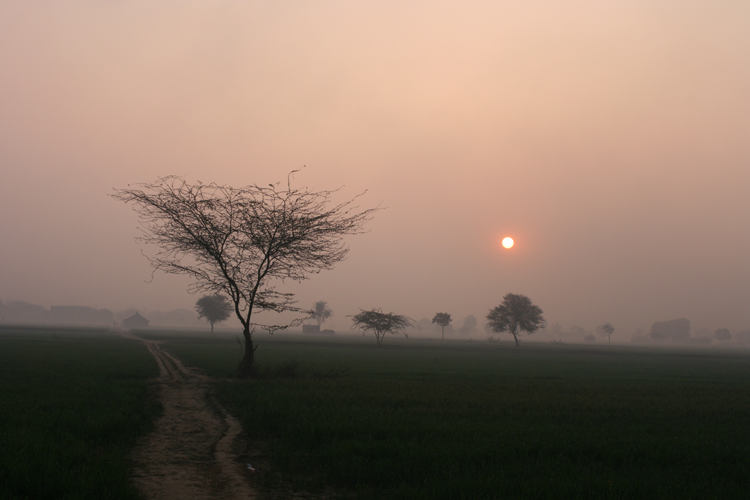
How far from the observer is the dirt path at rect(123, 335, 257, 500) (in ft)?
25.9

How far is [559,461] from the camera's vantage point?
32.1 feet

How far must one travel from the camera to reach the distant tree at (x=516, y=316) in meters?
114

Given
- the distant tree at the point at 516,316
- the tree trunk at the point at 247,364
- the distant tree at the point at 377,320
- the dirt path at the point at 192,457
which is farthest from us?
the distant tree at the point at 516,316

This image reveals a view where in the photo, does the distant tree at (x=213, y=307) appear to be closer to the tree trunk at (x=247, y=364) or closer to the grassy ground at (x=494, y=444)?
the tree trunk at (x=247, y=364)

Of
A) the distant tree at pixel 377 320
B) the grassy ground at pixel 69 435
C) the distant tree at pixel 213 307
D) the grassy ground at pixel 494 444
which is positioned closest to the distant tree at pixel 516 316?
the distant tree at pixel 377 320

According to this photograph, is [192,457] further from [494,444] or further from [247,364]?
[247,364]

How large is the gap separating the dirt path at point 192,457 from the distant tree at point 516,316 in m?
107

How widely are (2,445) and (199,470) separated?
387 centimetres

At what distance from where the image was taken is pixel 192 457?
10062mm

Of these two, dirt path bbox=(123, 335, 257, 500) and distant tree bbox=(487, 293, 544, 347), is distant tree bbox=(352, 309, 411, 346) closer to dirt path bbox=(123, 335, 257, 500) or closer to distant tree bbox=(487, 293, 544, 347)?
distant tree bbox=(487, 293, 544, 347)

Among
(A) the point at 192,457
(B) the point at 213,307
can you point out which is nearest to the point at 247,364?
(A) the point at 192,457

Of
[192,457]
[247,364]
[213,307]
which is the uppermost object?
[213,307]

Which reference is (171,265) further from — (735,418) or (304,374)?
(735,418)

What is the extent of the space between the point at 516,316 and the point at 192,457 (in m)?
113
